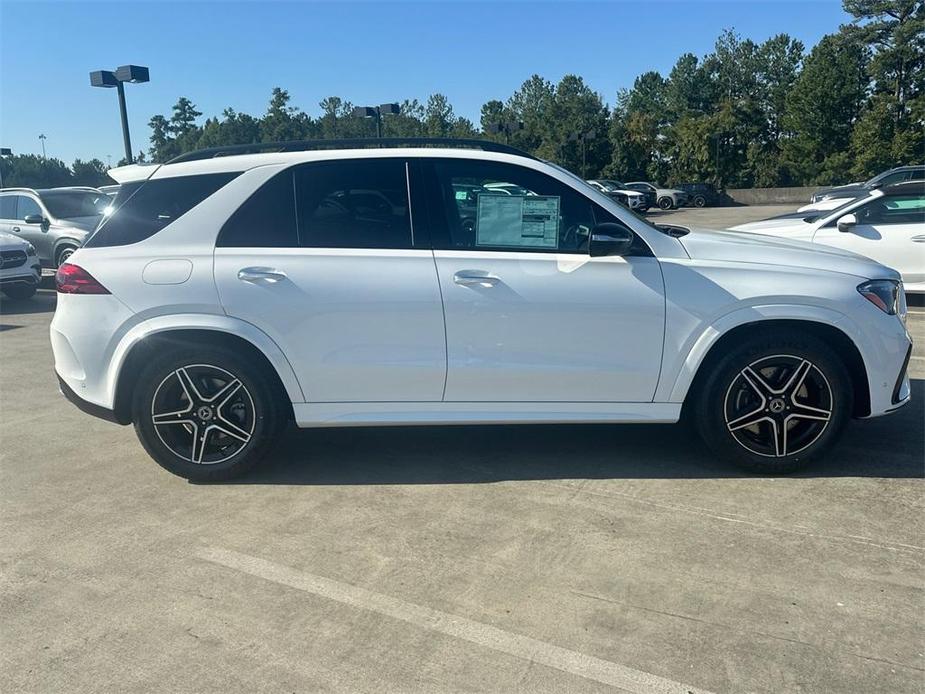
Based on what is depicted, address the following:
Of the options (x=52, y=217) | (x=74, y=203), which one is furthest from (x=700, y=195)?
(x=52, y=217)

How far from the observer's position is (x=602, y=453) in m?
4.56

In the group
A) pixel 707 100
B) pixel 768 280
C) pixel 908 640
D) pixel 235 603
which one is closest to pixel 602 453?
pixel 768 280

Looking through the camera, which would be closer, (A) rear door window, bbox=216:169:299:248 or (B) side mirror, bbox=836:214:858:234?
(A) rear door window, bbox=216:169:299:248

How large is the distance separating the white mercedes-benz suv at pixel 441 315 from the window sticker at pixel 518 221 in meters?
0.01

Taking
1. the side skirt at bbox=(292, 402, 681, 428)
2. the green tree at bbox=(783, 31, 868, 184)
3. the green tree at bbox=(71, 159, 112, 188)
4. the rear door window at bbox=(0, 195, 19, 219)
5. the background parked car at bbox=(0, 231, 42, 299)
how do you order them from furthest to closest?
the green tree at bbox=(71, 159, 112, 188) < the green tree at bbox=(783, 31, 868, 184) < the rear door window at bbox=(0, 195, 19, 219) < the background parked car at bbox=(0, 231, 42, 299) < the side skirt at bbox=(292, 402, 681, 428)

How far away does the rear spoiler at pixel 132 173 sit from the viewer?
4.33 metres

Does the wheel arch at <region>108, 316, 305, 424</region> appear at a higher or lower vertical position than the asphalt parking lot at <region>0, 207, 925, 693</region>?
higher

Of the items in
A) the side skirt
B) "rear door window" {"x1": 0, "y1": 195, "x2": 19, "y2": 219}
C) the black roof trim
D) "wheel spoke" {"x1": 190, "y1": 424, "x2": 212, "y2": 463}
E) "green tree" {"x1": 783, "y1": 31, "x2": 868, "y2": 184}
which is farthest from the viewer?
"green tree" {"x1": 783, "y1": 31, "x2": 868, "y2": 184}

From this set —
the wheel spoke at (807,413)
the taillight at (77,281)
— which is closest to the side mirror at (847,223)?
the wheel spoke at (807,413)

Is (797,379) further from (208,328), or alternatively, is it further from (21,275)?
(21,275)

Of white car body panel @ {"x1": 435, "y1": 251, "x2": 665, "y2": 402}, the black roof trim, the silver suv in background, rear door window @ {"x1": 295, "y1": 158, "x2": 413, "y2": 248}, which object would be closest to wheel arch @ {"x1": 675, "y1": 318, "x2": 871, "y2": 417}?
white car body panel @ {"x1": 435, "y1": 251, "x2": 665, "y2": 402}

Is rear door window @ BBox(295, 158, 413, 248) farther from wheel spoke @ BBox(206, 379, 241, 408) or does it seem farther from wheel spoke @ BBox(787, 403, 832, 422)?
wheel spoke @ BBox(787, 403, 832, 422)

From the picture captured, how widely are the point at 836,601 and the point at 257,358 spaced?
10.0ft

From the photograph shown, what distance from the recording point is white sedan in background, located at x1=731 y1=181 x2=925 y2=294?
8.96m
